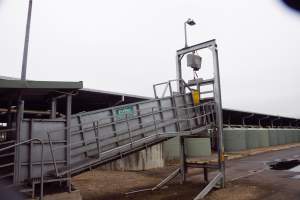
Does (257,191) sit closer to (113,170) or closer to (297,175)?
(297,175)

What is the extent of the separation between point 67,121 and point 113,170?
41.2 ft

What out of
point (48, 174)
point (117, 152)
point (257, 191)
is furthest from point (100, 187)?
point (257, 191)

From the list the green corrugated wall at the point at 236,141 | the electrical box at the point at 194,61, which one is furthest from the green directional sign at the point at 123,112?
the green corrugated wall at the point at 236,141

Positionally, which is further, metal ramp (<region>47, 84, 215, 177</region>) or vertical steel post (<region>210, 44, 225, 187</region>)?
vertical steel post (<region>210, 44, 225, 187</region>)

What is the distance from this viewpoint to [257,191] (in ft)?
34.5

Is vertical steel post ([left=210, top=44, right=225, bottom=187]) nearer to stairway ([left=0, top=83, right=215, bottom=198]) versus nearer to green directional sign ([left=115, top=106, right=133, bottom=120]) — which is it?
stairway ([left=0, top=83, right=215, bottom=198])

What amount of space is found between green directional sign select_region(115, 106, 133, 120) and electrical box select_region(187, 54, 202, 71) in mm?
4202

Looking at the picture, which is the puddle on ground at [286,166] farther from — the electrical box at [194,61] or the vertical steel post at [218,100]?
the electrical box at [194,61]

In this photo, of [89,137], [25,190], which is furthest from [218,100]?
[25,190]

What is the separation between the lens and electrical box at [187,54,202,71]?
497 inches

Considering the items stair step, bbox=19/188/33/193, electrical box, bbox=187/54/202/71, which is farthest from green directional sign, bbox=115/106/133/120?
electrical box, bbox=187/54/202/71

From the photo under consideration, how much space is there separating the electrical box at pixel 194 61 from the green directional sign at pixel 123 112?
4202mm

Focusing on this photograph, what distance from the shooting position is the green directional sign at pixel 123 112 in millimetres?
9461

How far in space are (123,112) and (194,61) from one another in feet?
15.7
